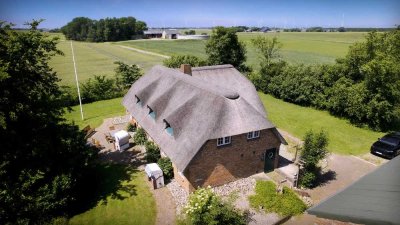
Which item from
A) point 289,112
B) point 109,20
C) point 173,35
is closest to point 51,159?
point 289,112

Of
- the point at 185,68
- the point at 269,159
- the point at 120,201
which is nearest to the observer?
the point at 120,201

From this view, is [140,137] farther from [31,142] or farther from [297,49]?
[297,49]

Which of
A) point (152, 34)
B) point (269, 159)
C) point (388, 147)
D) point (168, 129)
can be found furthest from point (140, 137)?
point (152, 34)

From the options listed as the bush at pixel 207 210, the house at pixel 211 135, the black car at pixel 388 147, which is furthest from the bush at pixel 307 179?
the black car at pixel 388 147

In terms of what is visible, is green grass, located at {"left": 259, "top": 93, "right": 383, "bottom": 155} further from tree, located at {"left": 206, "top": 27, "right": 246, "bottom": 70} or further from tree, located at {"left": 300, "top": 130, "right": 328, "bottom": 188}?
tree, located at {"left": 206, "top": 27, "right": 246, "bottom": 70}

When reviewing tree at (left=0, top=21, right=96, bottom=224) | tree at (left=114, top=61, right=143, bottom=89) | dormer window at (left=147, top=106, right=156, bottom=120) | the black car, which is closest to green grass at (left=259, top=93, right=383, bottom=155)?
the black car

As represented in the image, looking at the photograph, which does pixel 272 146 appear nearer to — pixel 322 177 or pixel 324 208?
pixel 322 177

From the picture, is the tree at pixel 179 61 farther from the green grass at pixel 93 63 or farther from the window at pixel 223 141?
the window at pixel 223 141
